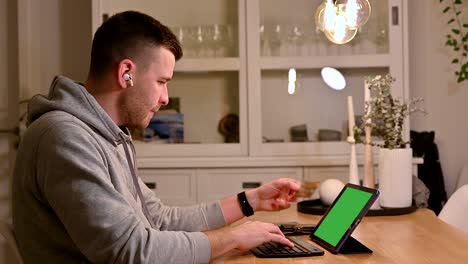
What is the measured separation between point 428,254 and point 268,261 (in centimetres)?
38

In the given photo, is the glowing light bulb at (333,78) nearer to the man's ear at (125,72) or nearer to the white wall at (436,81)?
the white wall at (436,81)

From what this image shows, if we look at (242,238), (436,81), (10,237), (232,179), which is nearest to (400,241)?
(242,238)

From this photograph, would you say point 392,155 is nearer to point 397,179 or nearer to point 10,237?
point 397,179

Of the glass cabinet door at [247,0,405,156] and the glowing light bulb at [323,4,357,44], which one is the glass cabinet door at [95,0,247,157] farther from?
the glowing light bulb at [323,4,357,44]

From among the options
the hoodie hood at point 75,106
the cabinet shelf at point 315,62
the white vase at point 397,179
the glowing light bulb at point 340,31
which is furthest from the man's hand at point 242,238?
the cabinet shelf at point 315,62

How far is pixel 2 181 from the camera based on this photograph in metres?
3.64

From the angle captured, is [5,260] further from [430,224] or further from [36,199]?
[430,224]

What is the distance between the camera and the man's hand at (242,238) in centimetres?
143

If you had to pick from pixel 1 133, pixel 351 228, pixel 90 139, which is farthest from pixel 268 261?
pixel 1 133

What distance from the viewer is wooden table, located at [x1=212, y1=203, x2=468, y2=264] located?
1.47m

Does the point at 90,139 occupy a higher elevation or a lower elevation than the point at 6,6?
lower

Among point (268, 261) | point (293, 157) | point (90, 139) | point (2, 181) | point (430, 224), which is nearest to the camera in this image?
point (90, 139)

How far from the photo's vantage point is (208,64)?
11.3 ft

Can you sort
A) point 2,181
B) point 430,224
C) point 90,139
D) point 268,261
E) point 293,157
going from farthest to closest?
1. point 2,181
2. point 293,157
3. point 430,224
4. point 268,261
5. point 90,139
